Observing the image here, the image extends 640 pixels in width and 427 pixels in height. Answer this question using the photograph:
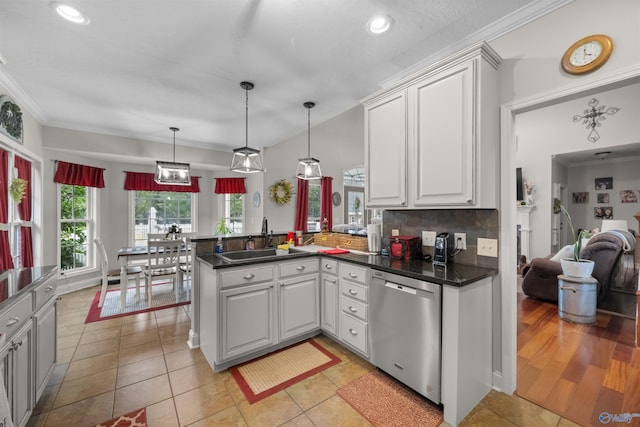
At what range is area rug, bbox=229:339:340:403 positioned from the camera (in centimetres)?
201

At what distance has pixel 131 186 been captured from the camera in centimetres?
543

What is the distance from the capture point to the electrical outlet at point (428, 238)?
2.36 metres

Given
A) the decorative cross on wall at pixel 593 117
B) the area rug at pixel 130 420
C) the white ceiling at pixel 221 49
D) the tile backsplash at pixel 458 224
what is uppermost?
the decorative cross on wall at pixel 593 117

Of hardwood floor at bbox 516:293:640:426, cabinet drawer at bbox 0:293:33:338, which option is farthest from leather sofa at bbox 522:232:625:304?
cabinet drawer at bbox 0:293:33:338

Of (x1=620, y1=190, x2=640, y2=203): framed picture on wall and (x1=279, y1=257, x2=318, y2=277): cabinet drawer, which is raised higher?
(x1=620, y1=190, x2=640, y2=203): framed picture on wall

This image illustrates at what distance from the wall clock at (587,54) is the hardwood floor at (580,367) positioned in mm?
2144

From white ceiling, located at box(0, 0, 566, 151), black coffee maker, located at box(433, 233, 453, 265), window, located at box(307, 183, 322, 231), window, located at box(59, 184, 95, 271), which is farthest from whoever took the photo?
window, located at box(307, 183, 322, 231)

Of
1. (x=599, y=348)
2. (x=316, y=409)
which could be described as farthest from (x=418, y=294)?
(x=599, y=348)

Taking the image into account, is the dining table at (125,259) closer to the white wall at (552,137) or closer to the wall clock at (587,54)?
the wall clock at (587,54)

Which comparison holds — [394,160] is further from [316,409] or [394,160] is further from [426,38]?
[316,409]

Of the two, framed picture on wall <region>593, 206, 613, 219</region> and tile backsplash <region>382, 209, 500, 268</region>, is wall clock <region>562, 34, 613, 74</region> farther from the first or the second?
framed picture on wall <region>593, 206, 613, 219</region>

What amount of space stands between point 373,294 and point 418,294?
411 mm

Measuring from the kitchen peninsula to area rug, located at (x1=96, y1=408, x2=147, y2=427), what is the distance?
54 cm

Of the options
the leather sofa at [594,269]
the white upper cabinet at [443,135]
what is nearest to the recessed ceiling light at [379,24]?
the white upper cabinet at [443,135]
